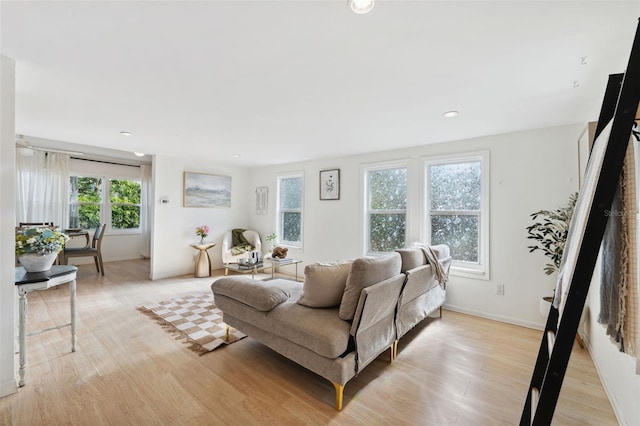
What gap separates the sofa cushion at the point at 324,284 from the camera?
6.73 ft

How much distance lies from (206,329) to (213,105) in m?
2.31

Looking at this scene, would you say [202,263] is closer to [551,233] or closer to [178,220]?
[178,220]

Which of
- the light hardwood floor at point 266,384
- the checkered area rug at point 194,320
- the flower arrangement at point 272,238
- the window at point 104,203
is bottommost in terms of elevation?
the light hardwood floor at point 266,384

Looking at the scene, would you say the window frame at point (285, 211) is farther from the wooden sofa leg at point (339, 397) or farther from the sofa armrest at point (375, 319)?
the wooden sofa leg at point (339, 397)

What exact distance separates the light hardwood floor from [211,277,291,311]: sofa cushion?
539 mm

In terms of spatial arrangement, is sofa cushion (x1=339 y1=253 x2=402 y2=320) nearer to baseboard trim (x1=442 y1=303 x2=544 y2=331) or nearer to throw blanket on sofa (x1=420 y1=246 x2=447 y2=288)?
throw blanket on sofa (x1=420 y1=246 x2=447 y2=288)

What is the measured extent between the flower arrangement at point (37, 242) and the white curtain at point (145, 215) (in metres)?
4.82

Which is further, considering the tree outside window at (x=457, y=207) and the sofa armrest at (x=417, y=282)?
the tree outside window at (x=457, y=207)

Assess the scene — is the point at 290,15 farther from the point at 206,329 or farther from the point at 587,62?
the point at 206,329

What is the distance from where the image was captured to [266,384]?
2.04m

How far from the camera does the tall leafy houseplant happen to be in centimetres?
271

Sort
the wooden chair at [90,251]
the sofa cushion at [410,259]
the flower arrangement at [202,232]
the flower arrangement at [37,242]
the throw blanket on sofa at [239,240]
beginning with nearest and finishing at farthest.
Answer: the flower arrangement at [37,242]
the sofa cushion at [410,259]
the wooden chair at [90,251]
the flower arrangement at [202,232]
the throw blanket on sofa at [239,240]

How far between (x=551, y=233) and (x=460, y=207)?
1.03 m

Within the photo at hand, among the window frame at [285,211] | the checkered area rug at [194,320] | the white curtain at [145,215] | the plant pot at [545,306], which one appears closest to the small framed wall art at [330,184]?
the window frame at [285,211]
